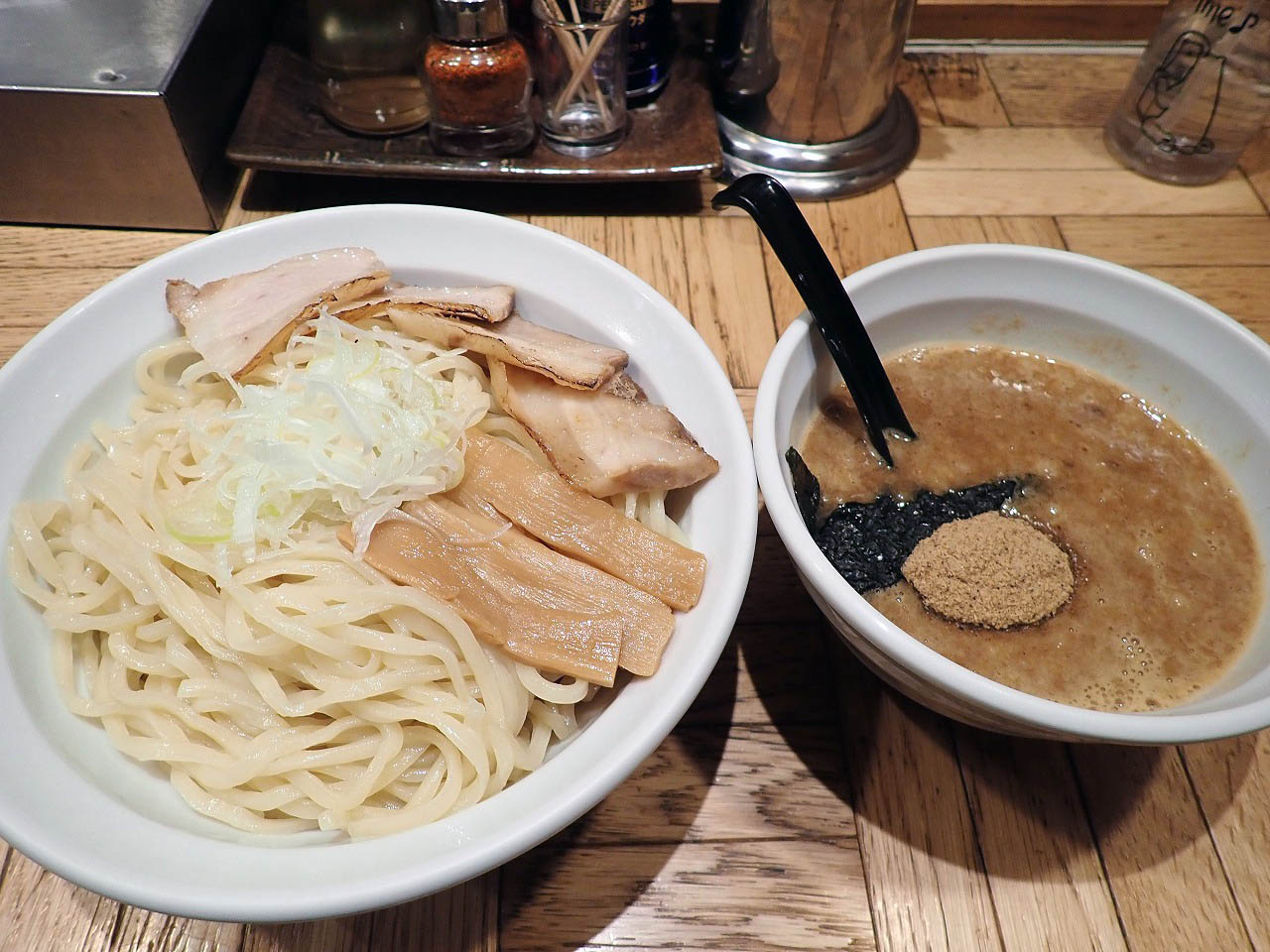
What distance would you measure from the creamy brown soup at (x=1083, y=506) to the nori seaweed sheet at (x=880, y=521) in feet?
0.06

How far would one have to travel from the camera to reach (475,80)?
6.15ft

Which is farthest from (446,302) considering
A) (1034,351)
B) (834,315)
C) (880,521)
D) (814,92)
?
(814,92)

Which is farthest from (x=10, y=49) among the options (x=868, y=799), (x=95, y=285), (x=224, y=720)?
(x=868, y=799)

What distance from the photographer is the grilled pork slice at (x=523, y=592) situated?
1.06 meters

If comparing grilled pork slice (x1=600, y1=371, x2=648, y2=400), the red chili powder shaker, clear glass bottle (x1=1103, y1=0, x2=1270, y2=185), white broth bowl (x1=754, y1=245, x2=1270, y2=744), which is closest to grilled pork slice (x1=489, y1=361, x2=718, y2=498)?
grilled pork slice (x1=600, y1=371, x2=648, y2=400)

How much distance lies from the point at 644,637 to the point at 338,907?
1.45 feet

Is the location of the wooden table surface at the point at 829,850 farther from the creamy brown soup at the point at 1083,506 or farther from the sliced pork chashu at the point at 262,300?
the sliced pork chashu at the point at 262,300

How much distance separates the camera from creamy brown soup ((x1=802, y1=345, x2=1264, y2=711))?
41.5 inches

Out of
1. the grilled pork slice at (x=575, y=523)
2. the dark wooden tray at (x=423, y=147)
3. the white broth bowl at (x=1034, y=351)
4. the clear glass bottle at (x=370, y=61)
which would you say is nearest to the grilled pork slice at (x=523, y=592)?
the grilled pork slice at (x=575, y=523)

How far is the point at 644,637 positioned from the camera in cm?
106

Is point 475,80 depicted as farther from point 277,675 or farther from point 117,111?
point 277,675

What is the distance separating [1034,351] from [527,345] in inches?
32.1

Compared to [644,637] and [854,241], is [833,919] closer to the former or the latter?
[644,637]

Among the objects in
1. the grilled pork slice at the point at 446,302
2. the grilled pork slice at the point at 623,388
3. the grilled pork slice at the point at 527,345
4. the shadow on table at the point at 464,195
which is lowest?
the shadow on table at the point at 464,195
